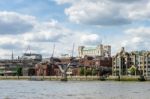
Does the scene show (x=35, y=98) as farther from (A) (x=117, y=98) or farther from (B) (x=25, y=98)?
(A) (x=117, y=98)

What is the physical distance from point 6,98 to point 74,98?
35.9 feet

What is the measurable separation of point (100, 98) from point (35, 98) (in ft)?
35.2

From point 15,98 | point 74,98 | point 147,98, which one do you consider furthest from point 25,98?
point 147,98

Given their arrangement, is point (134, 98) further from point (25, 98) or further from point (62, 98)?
point (25, 98)

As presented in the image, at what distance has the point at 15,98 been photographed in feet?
258

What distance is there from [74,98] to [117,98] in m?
6.94

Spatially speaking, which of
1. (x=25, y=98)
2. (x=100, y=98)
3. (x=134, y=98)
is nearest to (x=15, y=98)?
(x=25, y=98)

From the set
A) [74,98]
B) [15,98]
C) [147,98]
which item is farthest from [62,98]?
[147,98]

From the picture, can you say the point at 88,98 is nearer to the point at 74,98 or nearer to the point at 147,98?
the point at 74,98

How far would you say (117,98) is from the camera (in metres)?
76.2

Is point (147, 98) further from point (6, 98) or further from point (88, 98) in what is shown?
point (6, 98)

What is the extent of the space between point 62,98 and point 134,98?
11821 millimetres

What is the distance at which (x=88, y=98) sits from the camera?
7675 cm

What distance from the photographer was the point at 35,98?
3091 inches
